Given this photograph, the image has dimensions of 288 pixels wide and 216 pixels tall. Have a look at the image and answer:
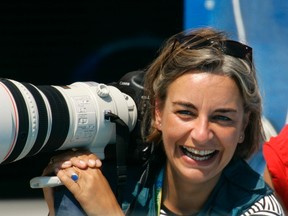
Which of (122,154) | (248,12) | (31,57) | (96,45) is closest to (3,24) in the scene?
(31,57)

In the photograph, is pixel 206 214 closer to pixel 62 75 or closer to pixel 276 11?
pixel 276 11

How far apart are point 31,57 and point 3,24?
0.25 m

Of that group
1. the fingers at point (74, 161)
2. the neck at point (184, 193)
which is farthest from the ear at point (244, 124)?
the fingers at point (74, 161)

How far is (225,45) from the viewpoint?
1.52 m

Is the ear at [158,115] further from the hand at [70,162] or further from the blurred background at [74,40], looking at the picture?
the blurred background at [74,40]

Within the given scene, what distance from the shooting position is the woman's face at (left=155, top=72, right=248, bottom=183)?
58.0 inches

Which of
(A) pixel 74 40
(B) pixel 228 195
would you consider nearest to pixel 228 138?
(B) pixel 228 195

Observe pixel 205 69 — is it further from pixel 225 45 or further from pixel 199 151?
pixel 199 151

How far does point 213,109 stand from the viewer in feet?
4.83

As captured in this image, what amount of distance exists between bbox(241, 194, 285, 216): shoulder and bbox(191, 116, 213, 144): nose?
0.61ft

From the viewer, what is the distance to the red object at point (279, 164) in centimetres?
174

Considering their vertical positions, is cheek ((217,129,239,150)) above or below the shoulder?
above

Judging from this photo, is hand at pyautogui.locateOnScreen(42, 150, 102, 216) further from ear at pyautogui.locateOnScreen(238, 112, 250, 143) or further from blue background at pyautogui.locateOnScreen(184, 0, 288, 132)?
blue background at pyautogui.locateOnScreen(184, 0, 288, 132)

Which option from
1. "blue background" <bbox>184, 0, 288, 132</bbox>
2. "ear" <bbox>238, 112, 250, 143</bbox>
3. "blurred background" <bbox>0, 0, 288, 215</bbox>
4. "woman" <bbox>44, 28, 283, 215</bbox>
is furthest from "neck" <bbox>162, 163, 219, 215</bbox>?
"blurred background" <bbox>0, 0, 288, 215</bbox>
